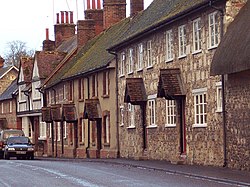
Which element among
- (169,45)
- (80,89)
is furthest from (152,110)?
(80,89)

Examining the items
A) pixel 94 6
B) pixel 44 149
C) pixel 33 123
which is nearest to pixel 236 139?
pixel 94 6

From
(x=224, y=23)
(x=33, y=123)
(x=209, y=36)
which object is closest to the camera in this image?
(x=224, y=23)

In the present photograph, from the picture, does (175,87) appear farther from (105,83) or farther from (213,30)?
(105,83)

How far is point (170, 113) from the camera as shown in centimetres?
3428

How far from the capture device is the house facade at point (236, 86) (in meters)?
24.5

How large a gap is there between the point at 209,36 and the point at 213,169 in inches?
204

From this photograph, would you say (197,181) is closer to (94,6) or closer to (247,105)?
(247,105)

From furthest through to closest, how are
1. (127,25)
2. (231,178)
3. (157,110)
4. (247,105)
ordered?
1. (127,25)
2. (157,110)
3. (247,105)
4. (231,178)

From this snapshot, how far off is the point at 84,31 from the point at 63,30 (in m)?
12.5

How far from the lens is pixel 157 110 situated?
3619cm

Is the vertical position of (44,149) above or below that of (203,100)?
below

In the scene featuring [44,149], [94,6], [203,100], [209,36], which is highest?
[94,6]

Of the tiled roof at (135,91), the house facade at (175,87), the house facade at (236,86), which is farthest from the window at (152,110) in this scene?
the house facade at (236,86)

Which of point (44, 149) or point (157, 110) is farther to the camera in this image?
point (44, 149)
